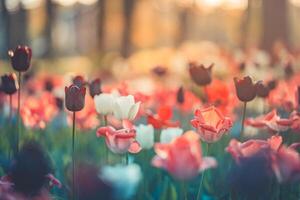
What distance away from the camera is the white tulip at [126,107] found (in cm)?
261

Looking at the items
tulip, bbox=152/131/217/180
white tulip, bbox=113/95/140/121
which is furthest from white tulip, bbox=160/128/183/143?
tulip, bbox=152/131/217/180

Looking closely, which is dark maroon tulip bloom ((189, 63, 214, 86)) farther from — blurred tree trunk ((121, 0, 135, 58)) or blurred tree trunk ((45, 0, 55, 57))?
blurred tree trunk ((121, 0, 135, 58))

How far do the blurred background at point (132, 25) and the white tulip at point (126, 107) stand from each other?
19.5ft

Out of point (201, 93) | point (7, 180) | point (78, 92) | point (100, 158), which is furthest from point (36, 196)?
point (201, 93)

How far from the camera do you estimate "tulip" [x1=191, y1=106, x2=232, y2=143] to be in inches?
90.8

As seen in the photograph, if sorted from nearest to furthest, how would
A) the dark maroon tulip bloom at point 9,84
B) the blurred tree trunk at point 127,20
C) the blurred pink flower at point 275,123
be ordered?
the blurred pink flower at point 275,123
the dark maroon tulip bloom at point 9,84
the blurred tree trunk at point 127,20

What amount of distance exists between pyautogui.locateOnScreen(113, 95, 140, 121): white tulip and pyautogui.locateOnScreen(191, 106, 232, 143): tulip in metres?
0.37

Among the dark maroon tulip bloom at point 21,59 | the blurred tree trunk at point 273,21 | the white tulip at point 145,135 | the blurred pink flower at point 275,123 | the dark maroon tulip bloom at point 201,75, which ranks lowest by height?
the white tulip at point 145,135

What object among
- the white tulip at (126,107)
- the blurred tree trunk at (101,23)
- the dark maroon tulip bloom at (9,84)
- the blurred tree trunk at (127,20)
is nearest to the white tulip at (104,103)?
the white tulip at (126,107)

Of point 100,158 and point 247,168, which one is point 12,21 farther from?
point 247,168

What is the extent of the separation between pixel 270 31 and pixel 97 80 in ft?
21.0

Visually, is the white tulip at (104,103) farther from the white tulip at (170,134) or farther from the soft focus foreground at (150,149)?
the white tulip at (170,134)

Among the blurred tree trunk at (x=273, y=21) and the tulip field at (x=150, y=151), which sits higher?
the blurred tree trunk at (x=273, y=21)

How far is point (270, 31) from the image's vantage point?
29.6ft
